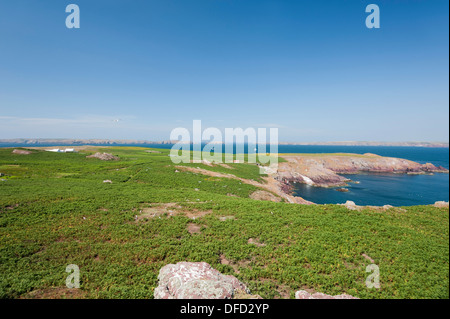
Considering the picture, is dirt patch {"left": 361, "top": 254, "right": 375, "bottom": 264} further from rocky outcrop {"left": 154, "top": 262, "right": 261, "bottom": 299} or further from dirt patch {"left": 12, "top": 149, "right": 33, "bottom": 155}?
dirt patch {"left": 12, "top": 149, "right": 33, "bottom": 155}

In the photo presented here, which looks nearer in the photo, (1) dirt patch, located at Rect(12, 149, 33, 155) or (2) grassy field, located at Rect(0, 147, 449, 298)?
(2) grassy field, located at Rect(0, 147, 449, 298)

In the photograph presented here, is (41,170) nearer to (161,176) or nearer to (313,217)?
(161,176)

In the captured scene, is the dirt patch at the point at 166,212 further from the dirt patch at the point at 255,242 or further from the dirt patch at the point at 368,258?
the dirt patch at the point at 368,258

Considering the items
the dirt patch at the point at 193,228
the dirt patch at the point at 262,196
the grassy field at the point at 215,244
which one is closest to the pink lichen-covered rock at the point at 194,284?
the grassy field at the point at 215,244

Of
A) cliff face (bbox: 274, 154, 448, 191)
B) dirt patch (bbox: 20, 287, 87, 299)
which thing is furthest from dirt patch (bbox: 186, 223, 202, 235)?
cliff face (bbox: 274, 154, 448, 191)

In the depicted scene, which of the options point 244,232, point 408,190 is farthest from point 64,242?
point 408,190

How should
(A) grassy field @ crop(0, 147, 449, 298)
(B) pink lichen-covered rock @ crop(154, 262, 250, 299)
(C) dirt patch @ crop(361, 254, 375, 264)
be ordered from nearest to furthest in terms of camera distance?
(B) pink lichen-covered rock @ crop(154, 262, 250, 299)
(A) grassy field @ crop(0, 147, 449, 298)
(C) dirt patch @ crop(361, 254, 375, 264)

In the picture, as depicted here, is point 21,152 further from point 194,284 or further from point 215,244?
point 194,284
